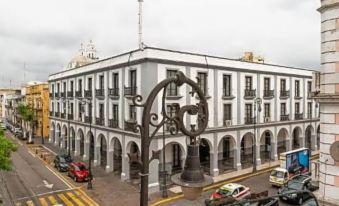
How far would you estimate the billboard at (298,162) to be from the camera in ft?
92.7

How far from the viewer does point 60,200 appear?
23422 mm

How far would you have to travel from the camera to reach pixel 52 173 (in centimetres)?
3173

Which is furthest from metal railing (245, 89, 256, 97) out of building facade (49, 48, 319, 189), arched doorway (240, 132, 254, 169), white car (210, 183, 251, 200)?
white car (210, 183, 251, 200)

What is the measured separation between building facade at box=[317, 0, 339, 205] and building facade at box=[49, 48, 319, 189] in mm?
13039

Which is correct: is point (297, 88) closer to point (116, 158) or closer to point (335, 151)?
point (116, 158)

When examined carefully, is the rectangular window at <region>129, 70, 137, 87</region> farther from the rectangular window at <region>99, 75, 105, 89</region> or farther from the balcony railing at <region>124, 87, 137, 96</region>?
the rectangular window at <region>99, 75, 105, 89</region>

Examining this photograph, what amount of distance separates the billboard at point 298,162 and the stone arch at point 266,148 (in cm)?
591

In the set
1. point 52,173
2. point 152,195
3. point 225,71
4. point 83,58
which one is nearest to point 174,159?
point 152,195

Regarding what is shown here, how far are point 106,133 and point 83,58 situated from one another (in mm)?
38867

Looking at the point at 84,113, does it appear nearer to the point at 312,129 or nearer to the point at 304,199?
the point at 304,199

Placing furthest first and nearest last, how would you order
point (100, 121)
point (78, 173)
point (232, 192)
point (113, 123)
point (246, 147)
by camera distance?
point (246, 147), point (100, 121), point (113, 123), point (78, 173), point (232, 192)

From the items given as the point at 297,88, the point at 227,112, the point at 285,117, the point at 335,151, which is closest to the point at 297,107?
the point at 297,88

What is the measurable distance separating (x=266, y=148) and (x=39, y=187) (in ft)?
96.7

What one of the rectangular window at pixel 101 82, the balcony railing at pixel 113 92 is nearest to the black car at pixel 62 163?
the rectangular window at pixel 101 82
